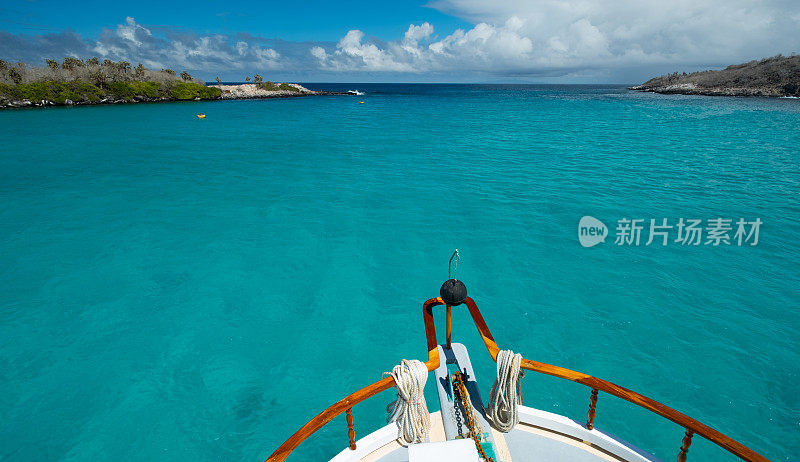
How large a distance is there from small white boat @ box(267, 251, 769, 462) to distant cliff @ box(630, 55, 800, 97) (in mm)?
138300

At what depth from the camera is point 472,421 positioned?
4.16 metres

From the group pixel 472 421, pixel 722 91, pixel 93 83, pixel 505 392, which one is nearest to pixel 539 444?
pixel 505 392

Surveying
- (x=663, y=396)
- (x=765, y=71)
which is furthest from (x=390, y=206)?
(x=765, y=71)

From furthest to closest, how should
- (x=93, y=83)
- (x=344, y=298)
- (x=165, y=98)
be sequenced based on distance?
(x=165, y=98) → (x=93, y=83) → (x=344, y=298)

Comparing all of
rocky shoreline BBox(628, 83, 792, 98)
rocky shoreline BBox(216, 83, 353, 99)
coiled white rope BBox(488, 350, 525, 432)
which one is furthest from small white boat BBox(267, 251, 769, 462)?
rocky shoreline BBox(628, 83, 792, 98)

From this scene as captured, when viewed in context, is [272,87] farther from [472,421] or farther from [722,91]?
[722,91]

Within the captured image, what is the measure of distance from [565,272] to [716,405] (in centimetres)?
546

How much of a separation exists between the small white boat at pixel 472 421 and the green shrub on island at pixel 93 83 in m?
93.3

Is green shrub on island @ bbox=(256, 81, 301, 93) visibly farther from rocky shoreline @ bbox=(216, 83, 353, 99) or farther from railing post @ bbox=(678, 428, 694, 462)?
railing post @ bbox=(678, 428, 694, 462)

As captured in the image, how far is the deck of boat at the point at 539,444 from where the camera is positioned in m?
4.87

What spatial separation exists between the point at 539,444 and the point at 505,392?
1.49m

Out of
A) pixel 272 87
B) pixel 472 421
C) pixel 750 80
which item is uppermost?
pixel 750 80

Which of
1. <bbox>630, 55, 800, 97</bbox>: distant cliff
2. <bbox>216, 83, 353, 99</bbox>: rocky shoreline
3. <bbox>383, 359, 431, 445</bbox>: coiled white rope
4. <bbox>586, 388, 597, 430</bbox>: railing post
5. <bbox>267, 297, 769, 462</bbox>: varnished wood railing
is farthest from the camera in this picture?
<bbox>216, 83, 353, 99</bbox>: rocky shoreline

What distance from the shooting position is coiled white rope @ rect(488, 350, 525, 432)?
14.0 feet
